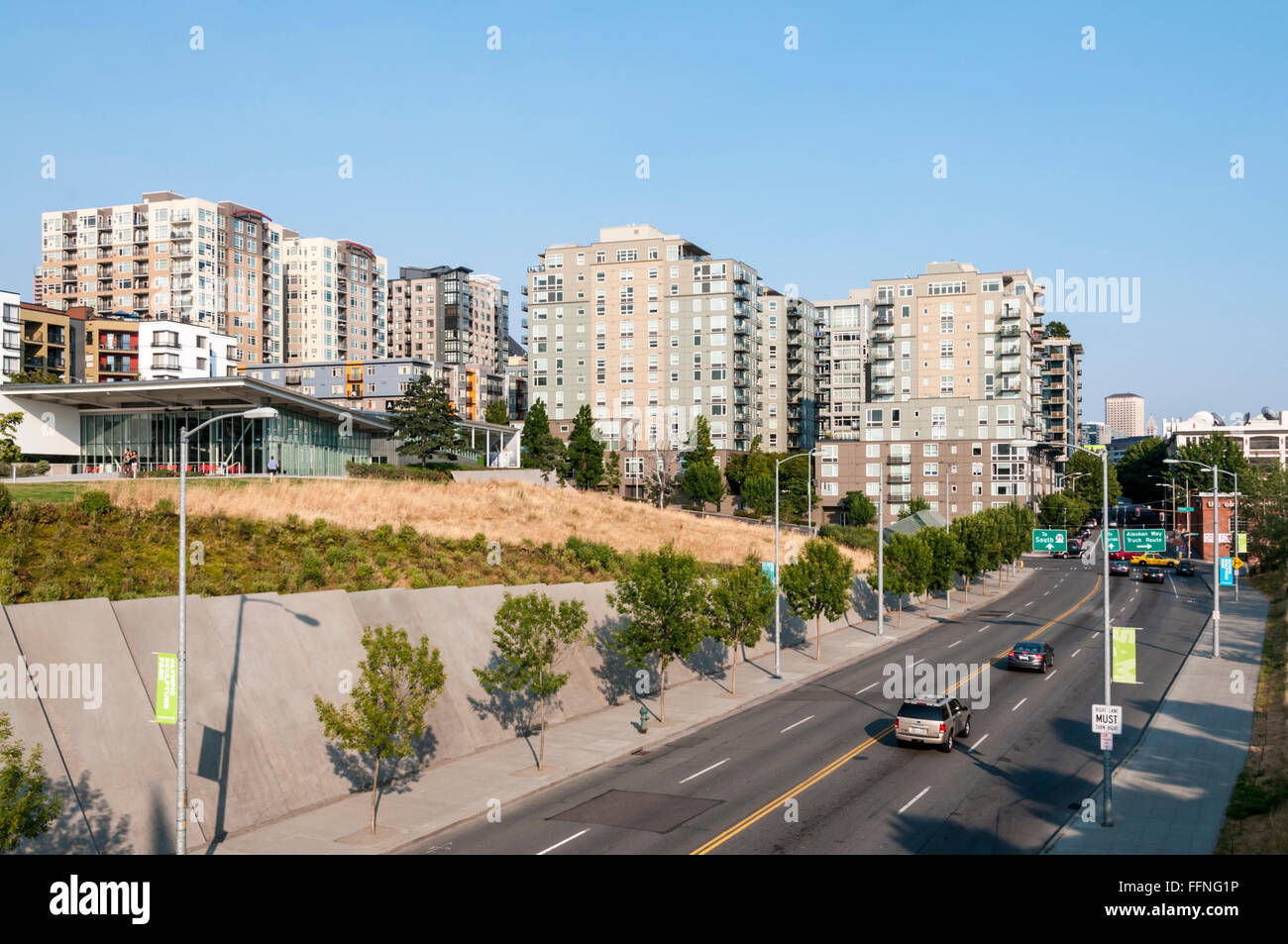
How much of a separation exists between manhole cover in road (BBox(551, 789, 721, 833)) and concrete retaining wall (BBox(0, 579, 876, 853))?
240 inches

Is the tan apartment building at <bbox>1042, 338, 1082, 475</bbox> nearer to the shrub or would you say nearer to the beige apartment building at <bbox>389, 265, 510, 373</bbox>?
the beige apartment building at <bbox>389, 265, 510, 373</bbox>

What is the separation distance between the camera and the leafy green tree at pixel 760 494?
11525 centimetres

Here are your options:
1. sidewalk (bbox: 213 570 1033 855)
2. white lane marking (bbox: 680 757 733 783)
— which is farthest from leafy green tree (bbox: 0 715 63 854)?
white lane marking (bbox: 680 757 733 783)

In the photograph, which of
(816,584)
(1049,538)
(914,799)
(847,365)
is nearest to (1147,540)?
(816,584)

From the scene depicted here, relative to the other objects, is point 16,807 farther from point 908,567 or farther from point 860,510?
point 860,510

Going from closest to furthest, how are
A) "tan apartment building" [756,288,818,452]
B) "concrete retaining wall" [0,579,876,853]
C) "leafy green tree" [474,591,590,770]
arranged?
"concrete retaining wall" [0,579,876,853], "leafy green tree" [474,591,590,770], "tan apartment building" [756,288,818,452]

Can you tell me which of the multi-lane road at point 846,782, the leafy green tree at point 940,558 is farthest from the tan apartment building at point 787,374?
the multi-lane road at point 846,782

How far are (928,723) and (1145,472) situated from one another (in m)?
156

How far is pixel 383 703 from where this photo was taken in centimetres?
2317

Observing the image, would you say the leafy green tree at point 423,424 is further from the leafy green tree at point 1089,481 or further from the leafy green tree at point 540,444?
the leafy green tree at point 1089,481

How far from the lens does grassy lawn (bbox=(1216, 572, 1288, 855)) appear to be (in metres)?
20.3
